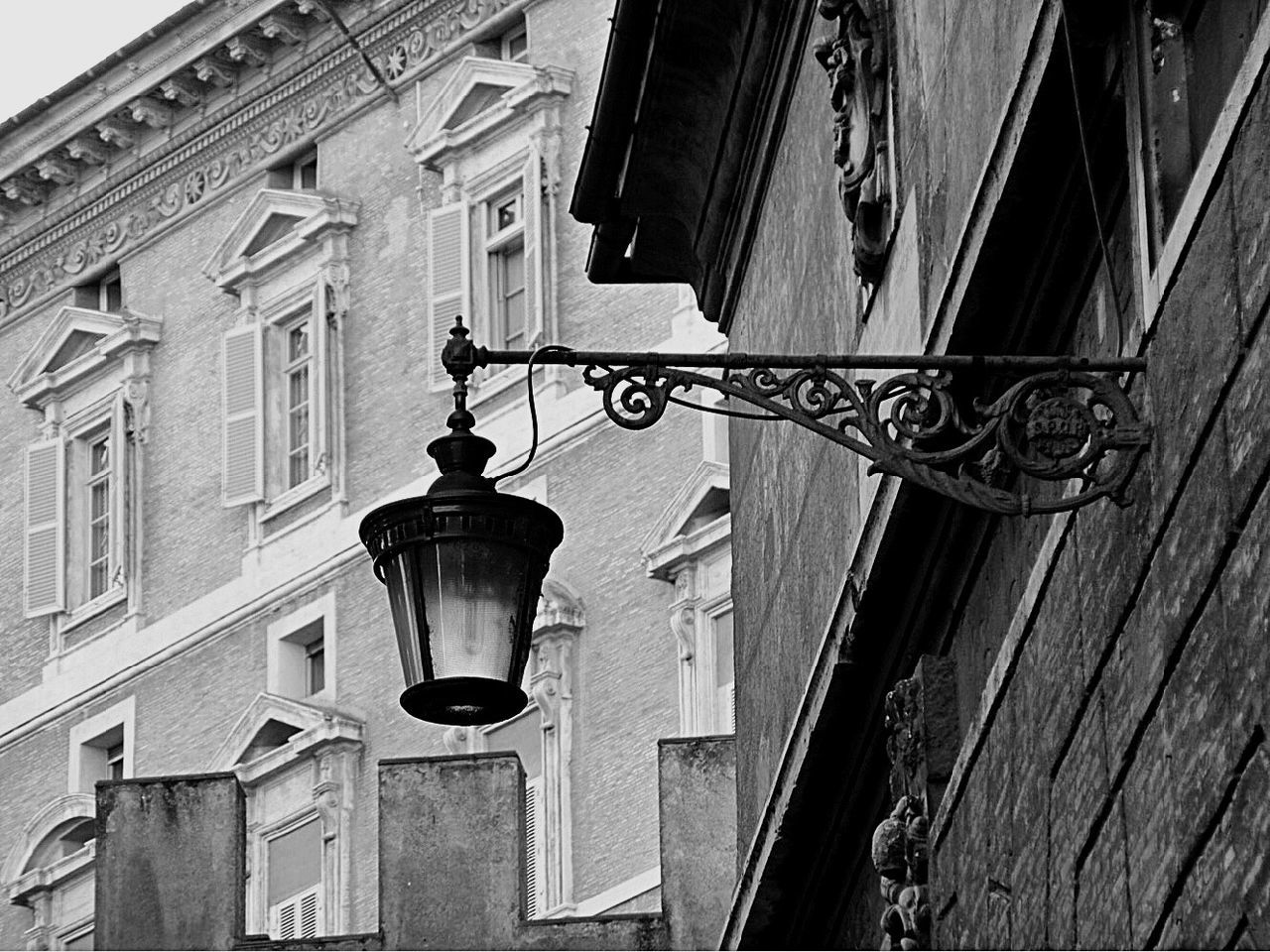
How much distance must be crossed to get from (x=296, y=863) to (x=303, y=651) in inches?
74.0

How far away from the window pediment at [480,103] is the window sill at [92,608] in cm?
458

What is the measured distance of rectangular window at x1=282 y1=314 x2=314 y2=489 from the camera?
3266 centimetres

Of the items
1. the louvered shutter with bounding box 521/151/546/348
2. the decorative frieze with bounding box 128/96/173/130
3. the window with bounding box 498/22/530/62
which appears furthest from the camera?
the decorative frieze with bounding box 128/96/173/130

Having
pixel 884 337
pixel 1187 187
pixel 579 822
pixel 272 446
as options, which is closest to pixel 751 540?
pixel 884 337

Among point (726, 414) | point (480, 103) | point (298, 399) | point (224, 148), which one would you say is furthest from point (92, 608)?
point (726, 414)

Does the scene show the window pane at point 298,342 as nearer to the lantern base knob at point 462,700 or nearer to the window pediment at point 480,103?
the window pediment at point 480,103

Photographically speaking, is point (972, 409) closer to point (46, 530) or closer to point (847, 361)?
point (847, 361)

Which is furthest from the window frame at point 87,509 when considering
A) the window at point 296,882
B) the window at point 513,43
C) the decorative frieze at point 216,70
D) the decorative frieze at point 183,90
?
the window at point 513,43

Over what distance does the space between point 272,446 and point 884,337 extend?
23.5 m

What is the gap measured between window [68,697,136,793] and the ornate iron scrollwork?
2654 centimetres

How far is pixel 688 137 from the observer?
12.8 metres

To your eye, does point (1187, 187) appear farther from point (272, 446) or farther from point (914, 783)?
point (272, 446)

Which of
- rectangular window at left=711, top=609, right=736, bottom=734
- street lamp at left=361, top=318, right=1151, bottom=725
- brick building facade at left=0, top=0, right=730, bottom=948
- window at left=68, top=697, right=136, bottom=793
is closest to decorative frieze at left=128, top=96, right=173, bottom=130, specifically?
brick building facade at left=0, top=0, right=730, bottom=948

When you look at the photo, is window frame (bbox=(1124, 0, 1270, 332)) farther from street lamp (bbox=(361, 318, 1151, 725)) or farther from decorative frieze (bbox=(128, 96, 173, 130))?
decorative frieze (bbox=(128, 96, 173, 130))
